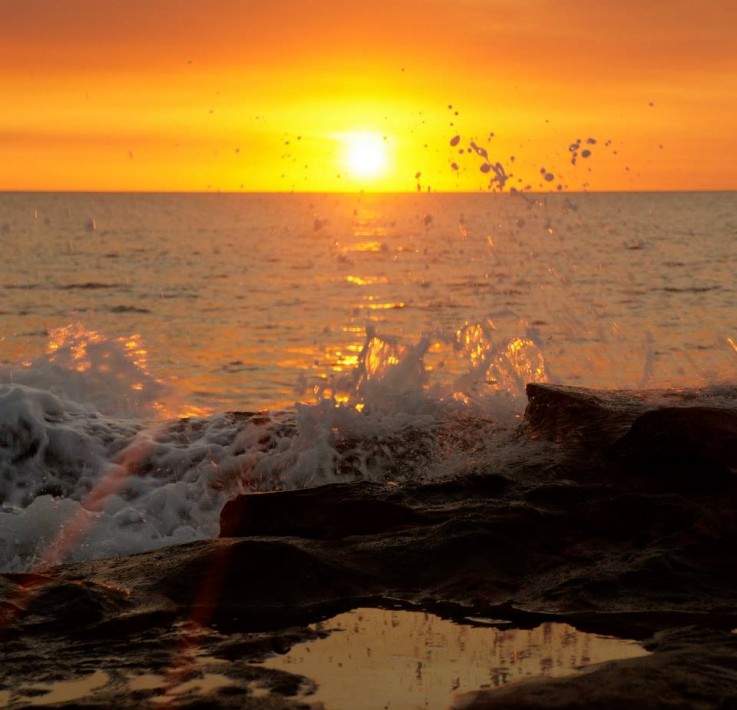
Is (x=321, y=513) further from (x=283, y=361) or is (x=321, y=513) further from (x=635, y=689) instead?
(x=283, y=361)

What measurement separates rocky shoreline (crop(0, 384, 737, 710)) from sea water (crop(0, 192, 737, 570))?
3.57 feet

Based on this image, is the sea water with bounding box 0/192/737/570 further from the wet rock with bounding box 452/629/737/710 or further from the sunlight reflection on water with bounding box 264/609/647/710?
the wet rock with bounding box 452/629/737/710

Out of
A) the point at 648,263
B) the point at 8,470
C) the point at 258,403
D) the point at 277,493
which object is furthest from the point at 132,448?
the point at 648,263

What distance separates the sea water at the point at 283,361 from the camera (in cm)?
857

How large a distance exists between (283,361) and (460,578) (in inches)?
597

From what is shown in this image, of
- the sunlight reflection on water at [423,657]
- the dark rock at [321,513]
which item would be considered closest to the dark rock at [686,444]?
the dark rock at [321,513]

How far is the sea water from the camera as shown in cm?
857

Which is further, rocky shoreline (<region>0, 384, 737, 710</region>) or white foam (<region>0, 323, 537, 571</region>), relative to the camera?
white foam (<region>0, 323, 537, 571</region>)

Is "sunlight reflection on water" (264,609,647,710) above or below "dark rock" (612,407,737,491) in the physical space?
below

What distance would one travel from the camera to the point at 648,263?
43.7 metres

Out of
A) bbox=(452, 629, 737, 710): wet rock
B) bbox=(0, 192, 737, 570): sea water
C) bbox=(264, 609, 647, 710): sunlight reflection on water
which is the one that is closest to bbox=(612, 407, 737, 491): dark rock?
bbox=(0, 192, 737, 570): sea water

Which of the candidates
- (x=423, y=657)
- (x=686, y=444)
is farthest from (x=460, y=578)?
(x=686, y=444)

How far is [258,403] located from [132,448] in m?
6.28

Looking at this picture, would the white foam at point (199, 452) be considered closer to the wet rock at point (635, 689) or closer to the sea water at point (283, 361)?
the sea water at point (283, 361)
